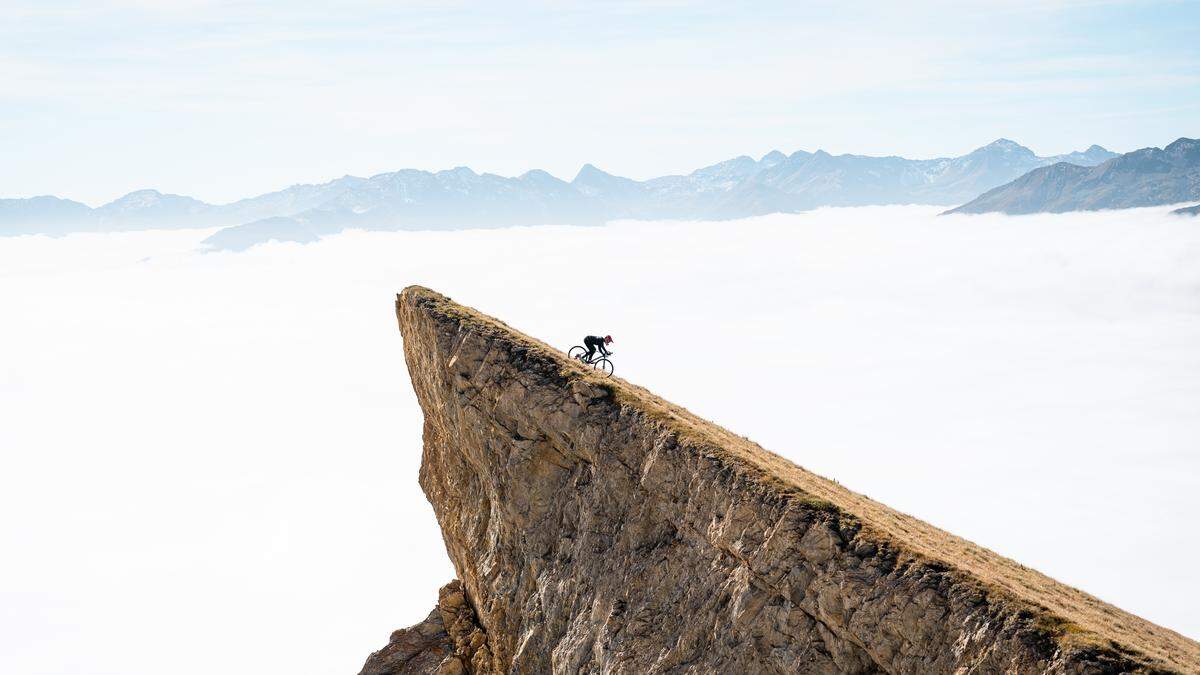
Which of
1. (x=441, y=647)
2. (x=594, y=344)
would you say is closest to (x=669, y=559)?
(x=441, y=647)

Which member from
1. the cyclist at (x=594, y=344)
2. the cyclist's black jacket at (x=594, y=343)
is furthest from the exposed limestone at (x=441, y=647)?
the cyclist's black jacket at (x=594, y=343)

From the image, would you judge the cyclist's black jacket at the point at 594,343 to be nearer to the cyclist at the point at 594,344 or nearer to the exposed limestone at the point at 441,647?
the cyclist at the point at 594,344

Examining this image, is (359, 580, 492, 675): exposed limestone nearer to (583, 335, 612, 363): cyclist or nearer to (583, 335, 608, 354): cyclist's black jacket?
(583, 335, 612, 363): cyclist

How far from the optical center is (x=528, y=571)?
122 ft

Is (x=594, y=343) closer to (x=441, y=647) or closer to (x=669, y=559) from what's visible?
(x=669, y=559)

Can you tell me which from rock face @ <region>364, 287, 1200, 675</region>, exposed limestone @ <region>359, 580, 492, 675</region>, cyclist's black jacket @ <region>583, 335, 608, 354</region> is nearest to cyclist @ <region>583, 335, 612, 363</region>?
cyclist's black jacket @ <region>583, 335, 608, 354</region>

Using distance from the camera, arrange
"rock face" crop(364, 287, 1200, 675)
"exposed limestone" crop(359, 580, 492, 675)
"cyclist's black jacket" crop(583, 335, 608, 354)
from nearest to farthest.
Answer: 1. "rock face" crop(364, 287, 1200, 675)
2. "exposed limestone" crop(359, 580, 492, 675)
3. "cyclist's black jacket" crop(583, 335, 608, 354)

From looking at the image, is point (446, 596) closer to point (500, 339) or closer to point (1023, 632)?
point (500, 339)

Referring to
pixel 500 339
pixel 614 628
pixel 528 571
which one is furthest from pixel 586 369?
pixel 614 628

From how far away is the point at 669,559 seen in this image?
107ft

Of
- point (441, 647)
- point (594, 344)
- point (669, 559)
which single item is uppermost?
point (594, 344)

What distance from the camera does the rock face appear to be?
25000 mm

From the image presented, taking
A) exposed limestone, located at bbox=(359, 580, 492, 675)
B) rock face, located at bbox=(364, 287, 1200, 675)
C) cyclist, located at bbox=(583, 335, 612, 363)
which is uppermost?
cyclist, located at bbox=(583, 335, 612, 363)

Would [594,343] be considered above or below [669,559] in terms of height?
above
